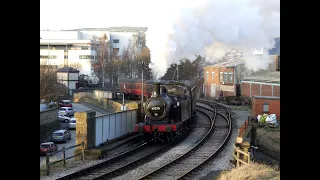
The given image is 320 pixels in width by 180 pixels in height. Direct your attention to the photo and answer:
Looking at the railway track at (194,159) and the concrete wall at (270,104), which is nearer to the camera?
the railway track at (194,159)

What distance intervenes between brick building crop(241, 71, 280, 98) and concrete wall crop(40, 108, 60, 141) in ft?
53.4

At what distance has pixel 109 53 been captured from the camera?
213 ft

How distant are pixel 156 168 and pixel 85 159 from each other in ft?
9.81

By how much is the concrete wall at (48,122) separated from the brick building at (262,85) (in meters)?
16.3

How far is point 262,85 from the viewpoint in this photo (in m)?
34.1

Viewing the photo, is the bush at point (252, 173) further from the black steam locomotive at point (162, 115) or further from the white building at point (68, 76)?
the white building at point (68, 76)

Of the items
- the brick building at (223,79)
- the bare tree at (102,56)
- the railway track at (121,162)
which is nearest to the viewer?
the railway track at (121,162)

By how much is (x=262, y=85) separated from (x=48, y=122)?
17.4 m

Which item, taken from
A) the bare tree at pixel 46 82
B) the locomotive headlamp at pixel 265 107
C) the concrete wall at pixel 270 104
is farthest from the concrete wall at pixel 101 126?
the bare tree at pixel 46 82

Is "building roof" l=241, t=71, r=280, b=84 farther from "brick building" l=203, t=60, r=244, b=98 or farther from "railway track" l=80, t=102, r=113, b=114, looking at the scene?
"railway track" l=80, t=102, r=113, b=114

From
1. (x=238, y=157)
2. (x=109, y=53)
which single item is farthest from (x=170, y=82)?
(x=109, y=53)

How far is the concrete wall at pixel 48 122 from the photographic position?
24.9 m

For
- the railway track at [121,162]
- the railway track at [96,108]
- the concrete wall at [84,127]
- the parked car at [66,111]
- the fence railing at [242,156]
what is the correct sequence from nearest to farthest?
the railway track at [121,162], the fence railing at [242,156], the concrete wall at [84,127], the parked car at [66,111], the railway track at [96,108]
